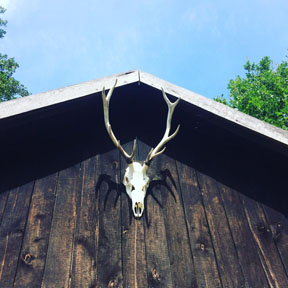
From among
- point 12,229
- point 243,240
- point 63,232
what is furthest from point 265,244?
point 12,229

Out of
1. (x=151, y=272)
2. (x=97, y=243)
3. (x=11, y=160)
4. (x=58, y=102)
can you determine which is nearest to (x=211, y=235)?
(x=151, y=272)

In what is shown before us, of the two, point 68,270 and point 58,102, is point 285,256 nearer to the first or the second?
point 68,270

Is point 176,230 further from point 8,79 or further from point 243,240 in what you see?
point 8,79

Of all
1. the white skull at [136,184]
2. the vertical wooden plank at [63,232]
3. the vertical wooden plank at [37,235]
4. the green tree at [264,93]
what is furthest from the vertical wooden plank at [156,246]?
the green tree at [264,93]

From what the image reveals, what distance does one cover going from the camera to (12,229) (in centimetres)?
242

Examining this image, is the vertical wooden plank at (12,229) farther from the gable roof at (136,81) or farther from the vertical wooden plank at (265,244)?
the vertical wooden plank at (265,244)

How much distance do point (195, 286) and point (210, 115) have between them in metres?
1.85

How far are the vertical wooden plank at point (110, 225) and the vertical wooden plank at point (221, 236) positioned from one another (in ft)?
3.11

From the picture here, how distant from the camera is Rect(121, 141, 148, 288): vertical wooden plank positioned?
7.47 feet

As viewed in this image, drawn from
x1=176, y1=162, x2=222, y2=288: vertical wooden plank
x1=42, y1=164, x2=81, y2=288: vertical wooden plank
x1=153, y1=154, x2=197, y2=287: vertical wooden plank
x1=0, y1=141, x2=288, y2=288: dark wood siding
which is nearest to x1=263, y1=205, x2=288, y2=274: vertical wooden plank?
x1=0, y1=141, x2=288, y2=288: dark wood siding

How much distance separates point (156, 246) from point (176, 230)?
267 millimetres

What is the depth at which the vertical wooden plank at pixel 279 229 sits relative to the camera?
2.64 meters

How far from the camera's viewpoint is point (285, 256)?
261cm

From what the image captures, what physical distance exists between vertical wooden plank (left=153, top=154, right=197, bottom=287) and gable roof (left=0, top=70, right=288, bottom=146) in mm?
798
